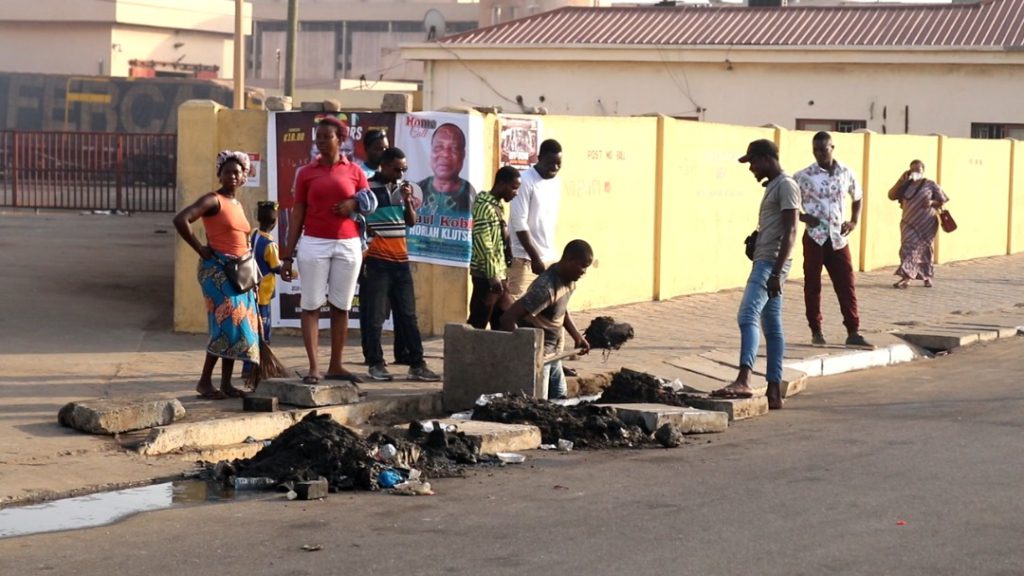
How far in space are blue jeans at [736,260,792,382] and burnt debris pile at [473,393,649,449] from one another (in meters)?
1.46

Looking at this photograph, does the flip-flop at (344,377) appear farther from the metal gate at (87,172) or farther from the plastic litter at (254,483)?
the metal gate at (87,172)

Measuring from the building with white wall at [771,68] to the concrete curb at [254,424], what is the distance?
22.4m

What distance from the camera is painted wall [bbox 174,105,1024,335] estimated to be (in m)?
12.6

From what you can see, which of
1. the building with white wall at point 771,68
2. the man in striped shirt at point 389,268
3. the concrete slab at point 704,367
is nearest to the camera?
the man in striped shirt at point 389,268

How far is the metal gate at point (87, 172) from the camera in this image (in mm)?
31859

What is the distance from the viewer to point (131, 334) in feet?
41.6

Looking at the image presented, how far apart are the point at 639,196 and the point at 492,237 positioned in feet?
19.8

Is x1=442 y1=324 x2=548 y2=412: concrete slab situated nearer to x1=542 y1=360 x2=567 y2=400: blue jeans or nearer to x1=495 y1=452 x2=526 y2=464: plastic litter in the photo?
x1=542 y1=360 x2=567 y2=400: blue jeans

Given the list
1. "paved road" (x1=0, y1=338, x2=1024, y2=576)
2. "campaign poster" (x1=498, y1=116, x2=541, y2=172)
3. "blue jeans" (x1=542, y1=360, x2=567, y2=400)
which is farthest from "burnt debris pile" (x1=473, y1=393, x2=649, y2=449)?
"campaign poster" (x1=498, y1=116, x2=541, y2=172)

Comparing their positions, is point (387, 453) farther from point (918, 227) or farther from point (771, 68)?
point (771, 68)

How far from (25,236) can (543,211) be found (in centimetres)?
1418

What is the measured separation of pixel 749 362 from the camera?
1002cm

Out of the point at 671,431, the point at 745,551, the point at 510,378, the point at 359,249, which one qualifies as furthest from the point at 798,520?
the point at 359,249

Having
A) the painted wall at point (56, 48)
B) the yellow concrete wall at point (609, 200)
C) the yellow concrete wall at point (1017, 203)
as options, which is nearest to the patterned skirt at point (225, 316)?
the yellow concrete wall at point (609, 200)
